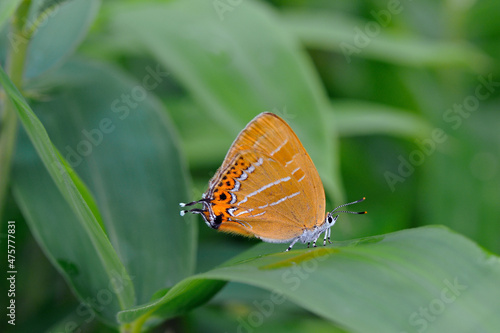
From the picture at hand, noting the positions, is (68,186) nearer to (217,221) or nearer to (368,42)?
(217,221)

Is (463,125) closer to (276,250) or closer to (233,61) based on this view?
(233,61)

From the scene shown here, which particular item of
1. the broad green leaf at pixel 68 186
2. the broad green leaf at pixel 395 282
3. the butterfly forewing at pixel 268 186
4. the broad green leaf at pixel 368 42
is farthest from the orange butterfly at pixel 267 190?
the broad green leaf at pixel 368 42

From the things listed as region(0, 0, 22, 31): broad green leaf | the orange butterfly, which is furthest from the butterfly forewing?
region(0, 0, 22, 31): broad green leaf

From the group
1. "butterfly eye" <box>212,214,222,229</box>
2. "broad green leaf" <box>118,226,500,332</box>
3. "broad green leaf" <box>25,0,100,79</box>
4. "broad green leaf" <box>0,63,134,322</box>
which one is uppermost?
"broad green leaf" <box>25,0,100,79</box>

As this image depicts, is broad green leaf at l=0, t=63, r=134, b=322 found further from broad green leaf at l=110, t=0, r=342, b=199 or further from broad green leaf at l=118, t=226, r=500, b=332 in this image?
broad green leaf at l=110, t=0, r=342, b=199

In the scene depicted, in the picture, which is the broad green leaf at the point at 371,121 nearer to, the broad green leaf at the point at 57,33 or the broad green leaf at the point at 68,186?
the broad green leaf at the point at 57,33
